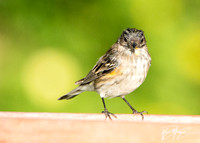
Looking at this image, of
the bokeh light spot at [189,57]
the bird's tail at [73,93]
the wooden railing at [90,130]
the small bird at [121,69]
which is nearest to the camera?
the wooden railing at [90,130]

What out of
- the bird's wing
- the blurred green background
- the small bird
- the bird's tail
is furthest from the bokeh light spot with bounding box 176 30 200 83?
the bird's tail

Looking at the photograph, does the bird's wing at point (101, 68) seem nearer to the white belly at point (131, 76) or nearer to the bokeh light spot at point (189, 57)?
the white belly at point (131, 76)

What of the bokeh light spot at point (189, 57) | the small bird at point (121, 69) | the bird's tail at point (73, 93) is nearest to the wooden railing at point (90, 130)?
the small bird at point (121, 69)

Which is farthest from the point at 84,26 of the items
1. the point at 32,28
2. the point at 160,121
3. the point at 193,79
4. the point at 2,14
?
the point at 160,121

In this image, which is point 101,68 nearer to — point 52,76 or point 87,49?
point 87,49

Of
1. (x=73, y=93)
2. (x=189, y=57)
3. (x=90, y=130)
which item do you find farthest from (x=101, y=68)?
(x=90, y=130)
